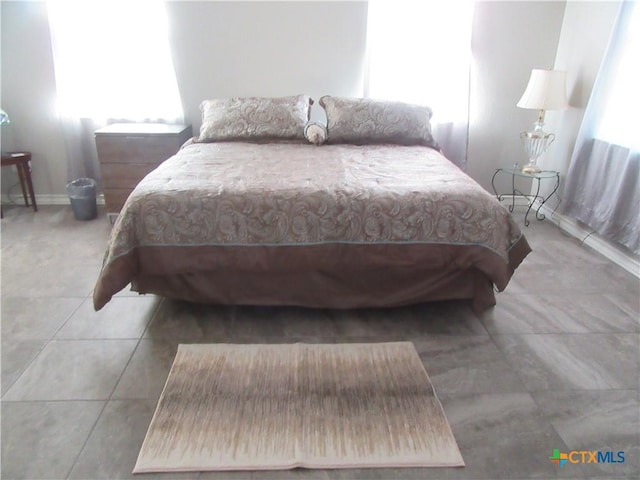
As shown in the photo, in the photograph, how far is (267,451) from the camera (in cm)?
152

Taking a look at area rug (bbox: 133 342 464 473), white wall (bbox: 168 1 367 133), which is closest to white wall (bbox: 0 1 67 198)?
white wall (bbox: 168 1 367 133)

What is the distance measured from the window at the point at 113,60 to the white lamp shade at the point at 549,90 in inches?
105

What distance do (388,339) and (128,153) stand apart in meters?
2.37

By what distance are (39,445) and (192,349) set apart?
64 centimetres

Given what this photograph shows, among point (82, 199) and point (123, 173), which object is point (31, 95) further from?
point (123, 173)

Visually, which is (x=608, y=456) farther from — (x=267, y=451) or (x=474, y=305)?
(x=267, y=451)

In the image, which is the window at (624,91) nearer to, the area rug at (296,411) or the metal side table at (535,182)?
the metal side table at (535,182)

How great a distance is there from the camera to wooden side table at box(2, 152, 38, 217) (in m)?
3.49

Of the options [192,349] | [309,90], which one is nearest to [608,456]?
[192,349]

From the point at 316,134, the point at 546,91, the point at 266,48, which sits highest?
the point at 266,48

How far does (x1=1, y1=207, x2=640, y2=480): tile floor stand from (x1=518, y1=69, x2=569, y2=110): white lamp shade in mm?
1117

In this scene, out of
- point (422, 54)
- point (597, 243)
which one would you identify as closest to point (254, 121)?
point (422, 54)

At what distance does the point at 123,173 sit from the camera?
3.38 meters

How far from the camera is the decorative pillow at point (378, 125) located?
3191mm
